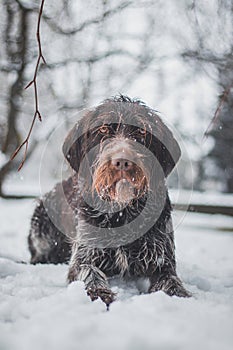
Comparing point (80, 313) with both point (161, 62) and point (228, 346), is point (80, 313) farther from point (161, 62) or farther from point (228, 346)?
point (161, 62)

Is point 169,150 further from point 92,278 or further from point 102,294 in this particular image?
point 102,294

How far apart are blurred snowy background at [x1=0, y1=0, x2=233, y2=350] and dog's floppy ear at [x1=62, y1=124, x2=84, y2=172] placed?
0.82 metres

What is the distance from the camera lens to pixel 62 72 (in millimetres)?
7379

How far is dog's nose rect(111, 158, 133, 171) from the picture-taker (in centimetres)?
295

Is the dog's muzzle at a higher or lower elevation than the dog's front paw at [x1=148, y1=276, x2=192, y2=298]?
higher

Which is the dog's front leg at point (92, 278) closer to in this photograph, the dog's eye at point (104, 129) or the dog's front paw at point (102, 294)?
the dog's front paw at point (102, 294)

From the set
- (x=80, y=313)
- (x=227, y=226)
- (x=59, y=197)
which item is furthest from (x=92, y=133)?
(x=227, y=226)

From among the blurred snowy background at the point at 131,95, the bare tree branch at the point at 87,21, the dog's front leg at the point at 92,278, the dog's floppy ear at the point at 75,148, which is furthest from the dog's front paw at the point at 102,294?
the bare tree branch at the point at 87,21

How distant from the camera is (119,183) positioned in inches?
121

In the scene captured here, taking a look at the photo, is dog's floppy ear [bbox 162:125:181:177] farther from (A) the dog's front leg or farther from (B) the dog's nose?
(A) the dog's front leg

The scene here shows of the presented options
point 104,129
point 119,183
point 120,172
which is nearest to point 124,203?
point 119,183

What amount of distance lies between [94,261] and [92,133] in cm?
111

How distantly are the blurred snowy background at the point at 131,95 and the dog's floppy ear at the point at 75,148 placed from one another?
817mm

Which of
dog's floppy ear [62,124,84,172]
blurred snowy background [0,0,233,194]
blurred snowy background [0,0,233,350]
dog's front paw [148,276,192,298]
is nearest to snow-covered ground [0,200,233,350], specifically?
blurred snowy background [0,0,233,350]
